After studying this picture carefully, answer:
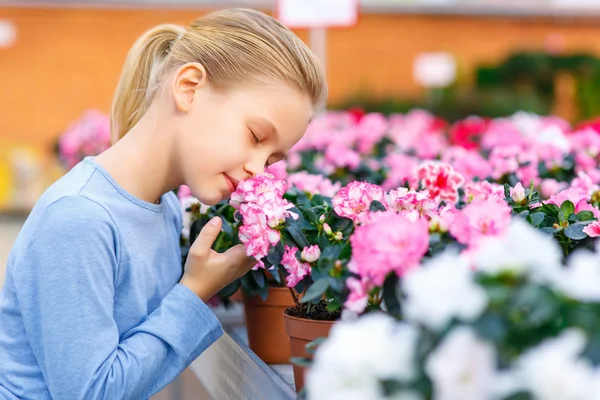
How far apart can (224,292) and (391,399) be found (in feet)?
3.04

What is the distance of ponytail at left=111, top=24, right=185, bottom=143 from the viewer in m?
1.59

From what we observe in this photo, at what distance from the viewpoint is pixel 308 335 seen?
51.1 inches

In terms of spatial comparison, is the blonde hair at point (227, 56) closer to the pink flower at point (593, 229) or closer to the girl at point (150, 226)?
the girl at point (150, 226)

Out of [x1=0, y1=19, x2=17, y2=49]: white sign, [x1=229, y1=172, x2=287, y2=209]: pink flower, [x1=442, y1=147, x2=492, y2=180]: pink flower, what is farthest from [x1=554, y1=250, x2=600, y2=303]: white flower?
[x1=0, y1=19, x2=17, y2=49]: white sign

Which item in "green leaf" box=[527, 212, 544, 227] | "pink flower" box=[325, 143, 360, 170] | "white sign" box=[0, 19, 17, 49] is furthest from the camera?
"white sign" box=[0, 19, 17, 49]

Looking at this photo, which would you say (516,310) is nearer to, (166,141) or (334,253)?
(334,253)

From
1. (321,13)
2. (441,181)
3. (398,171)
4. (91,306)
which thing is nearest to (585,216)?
(441,181)

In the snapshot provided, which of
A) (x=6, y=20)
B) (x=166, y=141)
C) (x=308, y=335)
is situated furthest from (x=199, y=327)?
(x=6, y=20)

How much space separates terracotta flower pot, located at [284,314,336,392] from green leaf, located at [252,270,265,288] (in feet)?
0.83

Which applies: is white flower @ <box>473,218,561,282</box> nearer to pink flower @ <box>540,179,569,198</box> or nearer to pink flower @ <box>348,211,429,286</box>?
pink flower @ <box>348,211,429,286</box>

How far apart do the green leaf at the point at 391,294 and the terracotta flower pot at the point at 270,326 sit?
0.62 m

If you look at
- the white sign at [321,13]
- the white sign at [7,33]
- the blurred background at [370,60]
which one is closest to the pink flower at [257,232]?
the white sign at [321,13]

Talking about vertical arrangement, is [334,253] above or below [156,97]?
below

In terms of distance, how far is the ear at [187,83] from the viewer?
1417 millimetres
